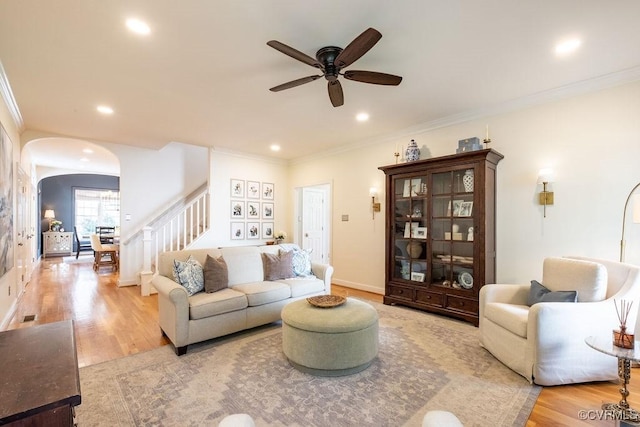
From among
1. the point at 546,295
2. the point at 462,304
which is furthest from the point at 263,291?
the point at 546,295

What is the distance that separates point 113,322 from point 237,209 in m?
3.06

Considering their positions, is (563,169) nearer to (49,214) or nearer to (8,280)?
(8,280)

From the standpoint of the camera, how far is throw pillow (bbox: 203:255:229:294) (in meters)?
3.31

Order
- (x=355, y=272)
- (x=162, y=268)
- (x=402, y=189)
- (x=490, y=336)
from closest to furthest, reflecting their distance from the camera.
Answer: (x=490, y=336) → (x=162, y=268) → (x=402, y=189) → (x=355, y=272)

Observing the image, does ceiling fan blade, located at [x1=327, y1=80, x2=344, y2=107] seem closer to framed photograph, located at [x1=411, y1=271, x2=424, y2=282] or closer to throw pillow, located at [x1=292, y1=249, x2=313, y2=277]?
throw pillow, located at [x1=292, y1=249, x2=313, y2=277]

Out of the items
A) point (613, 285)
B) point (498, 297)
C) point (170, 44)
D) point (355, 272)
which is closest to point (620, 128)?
point (613, 285)

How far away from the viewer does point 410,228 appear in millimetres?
4316

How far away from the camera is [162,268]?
3438 mm

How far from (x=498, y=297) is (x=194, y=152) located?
623 centimetres

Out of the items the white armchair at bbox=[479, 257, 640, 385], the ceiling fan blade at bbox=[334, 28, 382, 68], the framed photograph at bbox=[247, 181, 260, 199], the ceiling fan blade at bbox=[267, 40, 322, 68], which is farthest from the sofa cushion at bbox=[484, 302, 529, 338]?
the framed photograph at bbox=[247, 181, 260, 199]

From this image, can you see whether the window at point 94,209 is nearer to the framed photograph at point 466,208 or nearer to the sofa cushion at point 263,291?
the sofa cushion at point 263,291

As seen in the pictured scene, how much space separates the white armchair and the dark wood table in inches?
111

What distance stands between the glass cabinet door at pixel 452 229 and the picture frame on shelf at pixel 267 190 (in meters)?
3.80

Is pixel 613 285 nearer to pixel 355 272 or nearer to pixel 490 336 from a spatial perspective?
pixel 490 336
